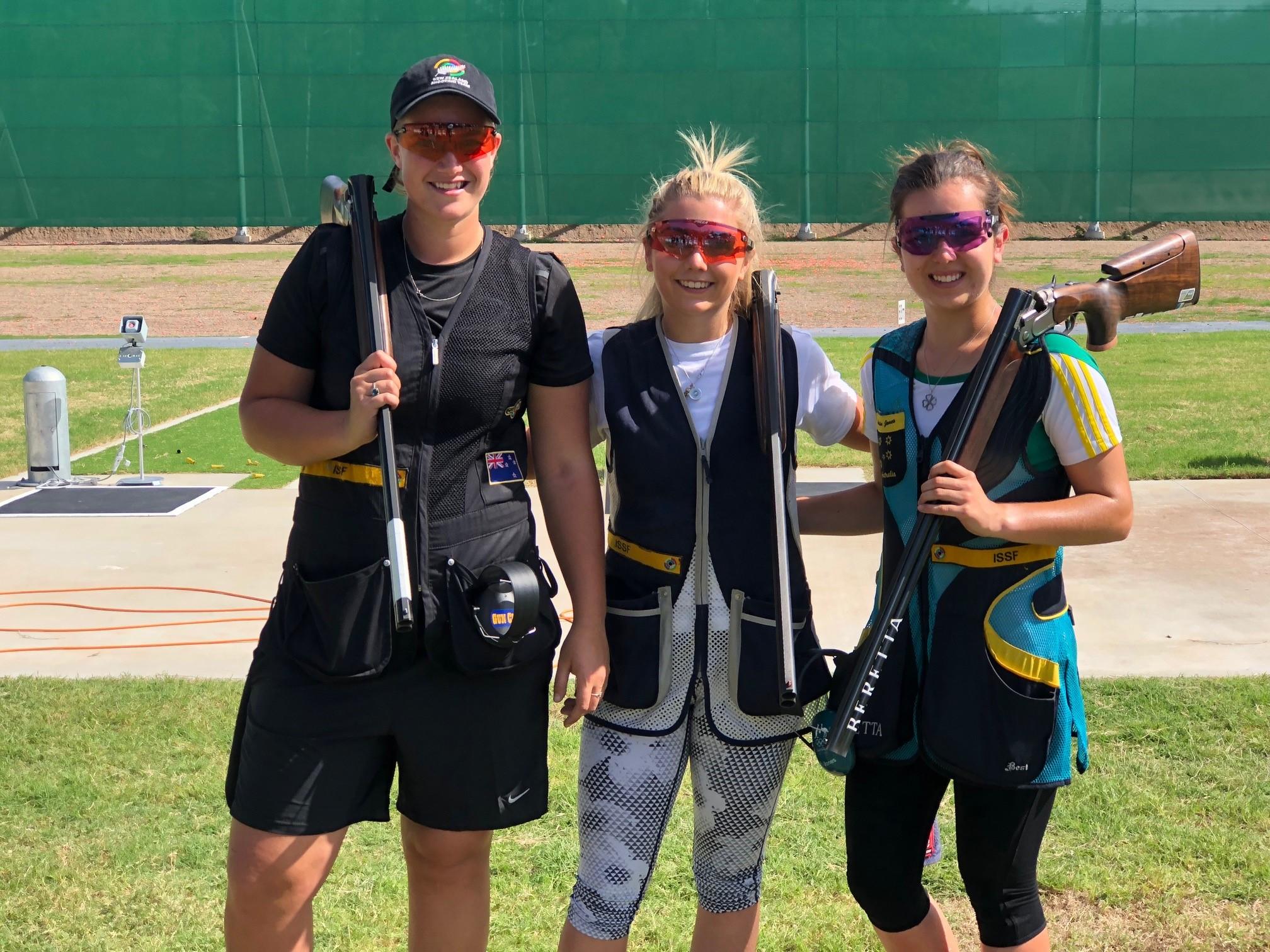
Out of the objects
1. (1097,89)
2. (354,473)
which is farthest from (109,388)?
(1097,89)

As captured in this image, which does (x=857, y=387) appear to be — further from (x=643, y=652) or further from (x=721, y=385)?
(x=643, y=652)

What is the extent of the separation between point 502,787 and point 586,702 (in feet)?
0.76

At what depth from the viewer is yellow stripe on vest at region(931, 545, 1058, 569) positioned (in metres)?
2.57

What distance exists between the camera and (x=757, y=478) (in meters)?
2.68

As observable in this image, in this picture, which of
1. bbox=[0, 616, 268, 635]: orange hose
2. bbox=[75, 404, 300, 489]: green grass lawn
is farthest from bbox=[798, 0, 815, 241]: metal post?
bbox=[0, 616, 268, 635]: orange hose

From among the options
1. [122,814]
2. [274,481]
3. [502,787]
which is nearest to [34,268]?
[274,481]

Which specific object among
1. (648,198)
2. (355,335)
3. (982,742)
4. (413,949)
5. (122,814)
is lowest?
(122,814)

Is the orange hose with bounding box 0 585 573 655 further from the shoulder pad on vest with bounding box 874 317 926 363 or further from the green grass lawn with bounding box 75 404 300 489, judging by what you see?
the shoulder pad on vest with bounding box 874 317 926 363

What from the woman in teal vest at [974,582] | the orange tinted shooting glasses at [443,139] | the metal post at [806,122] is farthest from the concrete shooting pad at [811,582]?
the metal post at [806,122]

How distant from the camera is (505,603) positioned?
2498mm

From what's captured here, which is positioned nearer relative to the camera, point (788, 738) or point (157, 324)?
point (788, 738)

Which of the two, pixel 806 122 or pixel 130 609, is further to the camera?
pixel 806 122

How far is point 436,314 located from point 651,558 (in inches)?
24.9

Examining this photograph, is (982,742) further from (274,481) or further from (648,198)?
(274,481)
